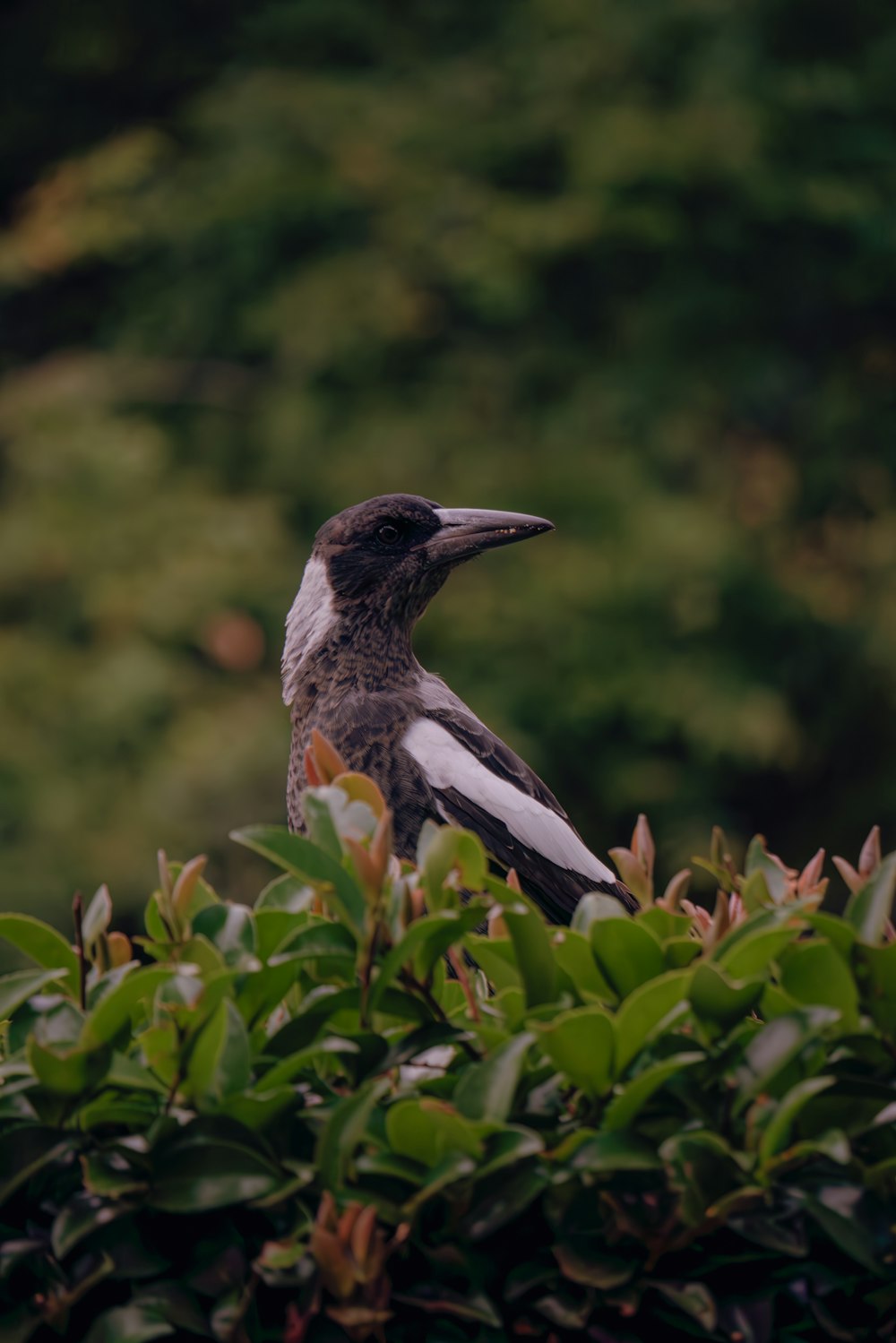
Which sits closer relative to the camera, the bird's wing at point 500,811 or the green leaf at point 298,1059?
the green leaf at point 298,1059

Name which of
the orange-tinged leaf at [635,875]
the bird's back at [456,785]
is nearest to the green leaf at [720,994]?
the orange-tinged leaf at [635,875]

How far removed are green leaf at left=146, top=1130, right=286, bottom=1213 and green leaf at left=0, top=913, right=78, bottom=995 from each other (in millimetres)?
280

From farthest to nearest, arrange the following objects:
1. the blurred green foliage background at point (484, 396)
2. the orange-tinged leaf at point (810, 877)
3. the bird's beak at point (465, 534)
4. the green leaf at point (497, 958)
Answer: the blurred green foliage background at point (484, 396), the bird's beak at point (465, 534), the orange-tinged leaf at point (810, 877), the green leaf at point (497, 958)

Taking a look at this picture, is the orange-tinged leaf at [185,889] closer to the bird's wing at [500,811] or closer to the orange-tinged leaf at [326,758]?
the orange-tinged leaf at [326,758]

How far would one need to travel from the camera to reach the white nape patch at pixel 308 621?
159 inches

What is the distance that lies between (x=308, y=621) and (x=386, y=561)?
0.90 feet

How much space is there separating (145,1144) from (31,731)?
7.63 metres

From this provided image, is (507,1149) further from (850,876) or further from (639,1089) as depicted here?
(850,876)

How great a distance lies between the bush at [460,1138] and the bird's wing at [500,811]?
1.78 meters

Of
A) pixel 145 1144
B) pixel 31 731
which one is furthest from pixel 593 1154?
pixel 31 731

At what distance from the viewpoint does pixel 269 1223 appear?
5.37ft

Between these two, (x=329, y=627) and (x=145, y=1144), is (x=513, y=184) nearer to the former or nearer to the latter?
(x=329, y=627)

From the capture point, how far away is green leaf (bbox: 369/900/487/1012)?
161 centimetres

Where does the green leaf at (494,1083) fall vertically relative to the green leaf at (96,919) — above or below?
below
